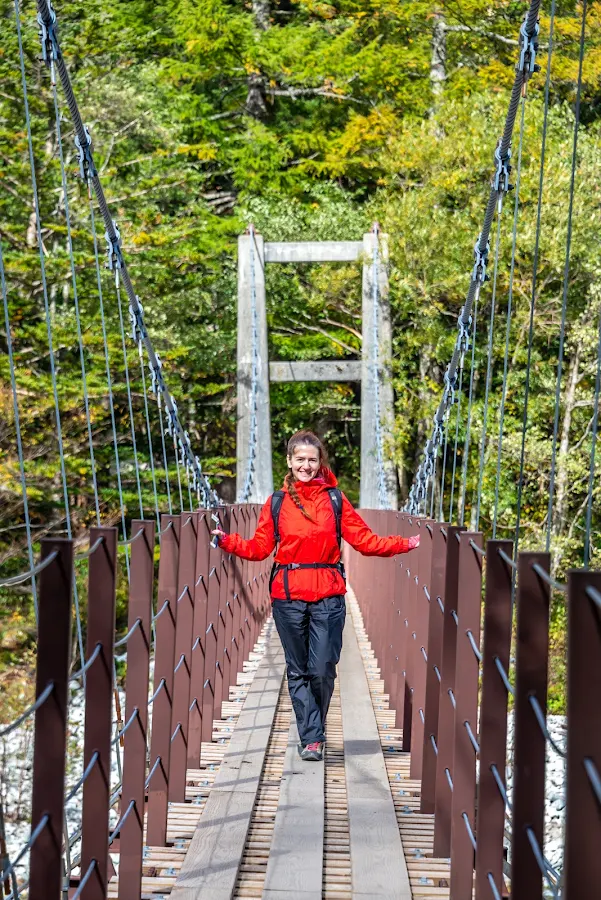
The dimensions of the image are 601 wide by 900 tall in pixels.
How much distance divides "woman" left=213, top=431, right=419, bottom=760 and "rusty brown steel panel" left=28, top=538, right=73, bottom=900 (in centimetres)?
138

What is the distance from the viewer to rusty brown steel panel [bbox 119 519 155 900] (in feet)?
6.13

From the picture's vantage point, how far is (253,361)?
1120cm

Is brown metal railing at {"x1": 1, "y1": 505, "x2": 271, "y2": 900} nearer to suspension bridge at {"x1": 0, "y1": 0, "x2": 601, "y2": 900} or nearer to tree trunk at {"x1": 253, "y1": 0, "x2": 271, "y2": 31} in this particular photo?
suspension bridge at {"x1": 0, "y1": 0, "x2": 601, "y2": 900}

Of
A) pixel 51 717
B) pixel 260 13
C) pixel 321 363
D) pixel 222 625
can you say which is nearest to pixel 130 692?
pixel 51 717

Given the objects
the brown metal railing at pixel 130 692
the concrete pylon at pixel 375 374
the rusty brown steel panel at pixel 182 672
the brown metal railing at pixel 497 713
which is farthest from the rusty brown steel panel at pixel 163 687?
the concrete pylon at pixel 375 374

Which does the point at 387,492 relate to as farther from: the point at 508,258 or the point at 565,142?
the point at 565,142

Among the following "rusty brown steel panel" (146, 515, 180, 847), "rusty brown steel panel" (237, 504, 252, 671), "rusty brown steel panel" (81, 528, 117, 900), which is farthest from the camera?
"rusty brown steel panel" (237, 504, 252, 671)

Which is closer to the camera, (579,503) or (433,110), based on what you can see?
(579,503)

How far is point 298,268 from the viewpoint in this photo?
533 inches

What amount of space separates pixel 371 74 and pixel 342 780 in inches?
474

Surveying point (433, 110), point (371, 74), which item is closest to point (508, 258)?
point (433, 110)

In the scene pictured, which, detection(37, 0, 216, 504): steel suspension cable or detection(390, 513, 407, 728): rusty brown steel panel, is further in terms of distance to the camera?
detection(37, 0, 216, 504): steel suspension cable

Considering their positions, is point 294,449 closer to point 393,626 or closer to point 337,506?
point 337,506

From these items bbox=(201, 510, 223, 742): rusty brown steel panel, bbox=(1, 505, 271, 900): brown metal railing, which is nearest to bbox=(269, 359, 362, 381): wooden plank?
bbox=(1, 505, 271, 900): brown metal railing
